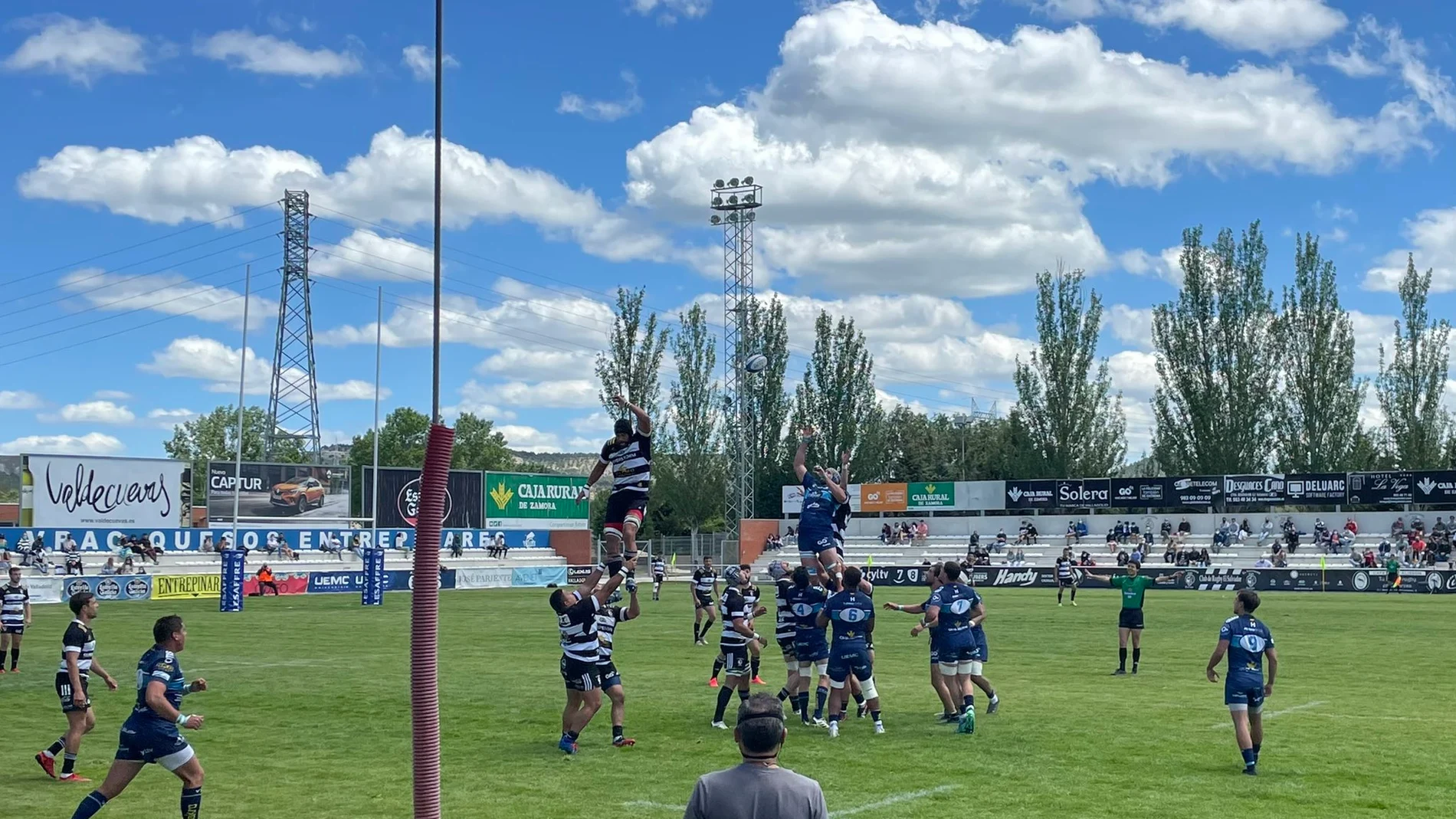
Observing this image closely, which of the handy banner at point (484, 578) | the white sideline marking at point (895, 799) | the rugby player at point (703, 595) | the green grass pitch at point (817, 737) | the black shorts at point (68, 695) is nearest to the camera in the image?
the white sideline marking at point (895, 799)

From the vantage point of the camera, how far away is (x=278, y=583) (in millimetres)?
60469

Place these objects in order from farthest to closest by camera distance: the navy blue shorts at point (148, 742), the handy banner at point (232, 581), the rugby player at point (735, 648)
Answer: the handy banner at point (232, 581) < the rugby player at point (735, 648) < the navy blue shorts at point (148, 742)

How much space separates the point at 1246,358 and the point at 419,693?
77.6m

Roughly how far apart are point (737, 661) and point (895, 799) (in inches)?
194

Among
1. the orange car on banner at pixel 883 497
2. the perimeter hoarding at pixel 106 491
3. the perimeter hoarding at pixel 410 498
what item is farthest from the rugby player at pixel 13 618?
the orange car on banner at pixel 883 497

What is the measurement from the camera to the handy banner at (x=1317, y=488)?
6931 cm

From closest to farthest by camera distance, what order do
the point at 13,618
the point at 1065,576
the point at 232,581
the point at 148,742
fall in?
the point at 148,742
the point at 13,618
the point at 232,581
the point at 1065,576

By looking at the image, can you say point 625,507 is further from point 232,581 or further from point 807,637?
point 232,581

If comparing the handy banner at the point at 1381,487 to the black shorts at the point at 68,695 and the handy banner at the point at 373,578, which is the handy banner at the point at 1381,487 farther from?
the black shorts at the point at 68,695

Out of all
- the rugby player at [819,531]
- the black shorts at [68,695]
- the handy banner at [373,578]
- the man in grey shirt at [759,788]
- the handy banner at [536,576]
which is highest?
the rugby player at [819,531]

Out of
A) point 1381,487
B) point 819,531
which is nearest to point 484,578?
point 1381,487

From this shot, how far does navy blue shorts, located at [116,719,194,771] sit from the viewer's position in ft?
37.1

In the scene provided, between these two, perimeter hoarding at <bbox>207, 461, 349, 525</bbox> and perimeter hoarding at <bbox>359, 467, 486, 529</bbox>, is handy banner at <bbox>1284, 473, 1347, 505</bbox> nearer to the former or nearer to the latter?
perimeter hoarding at <bbox>359, 467, 486, 529</bbox>

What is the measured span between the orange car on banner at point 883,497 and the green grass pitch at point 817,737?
5103 cm
